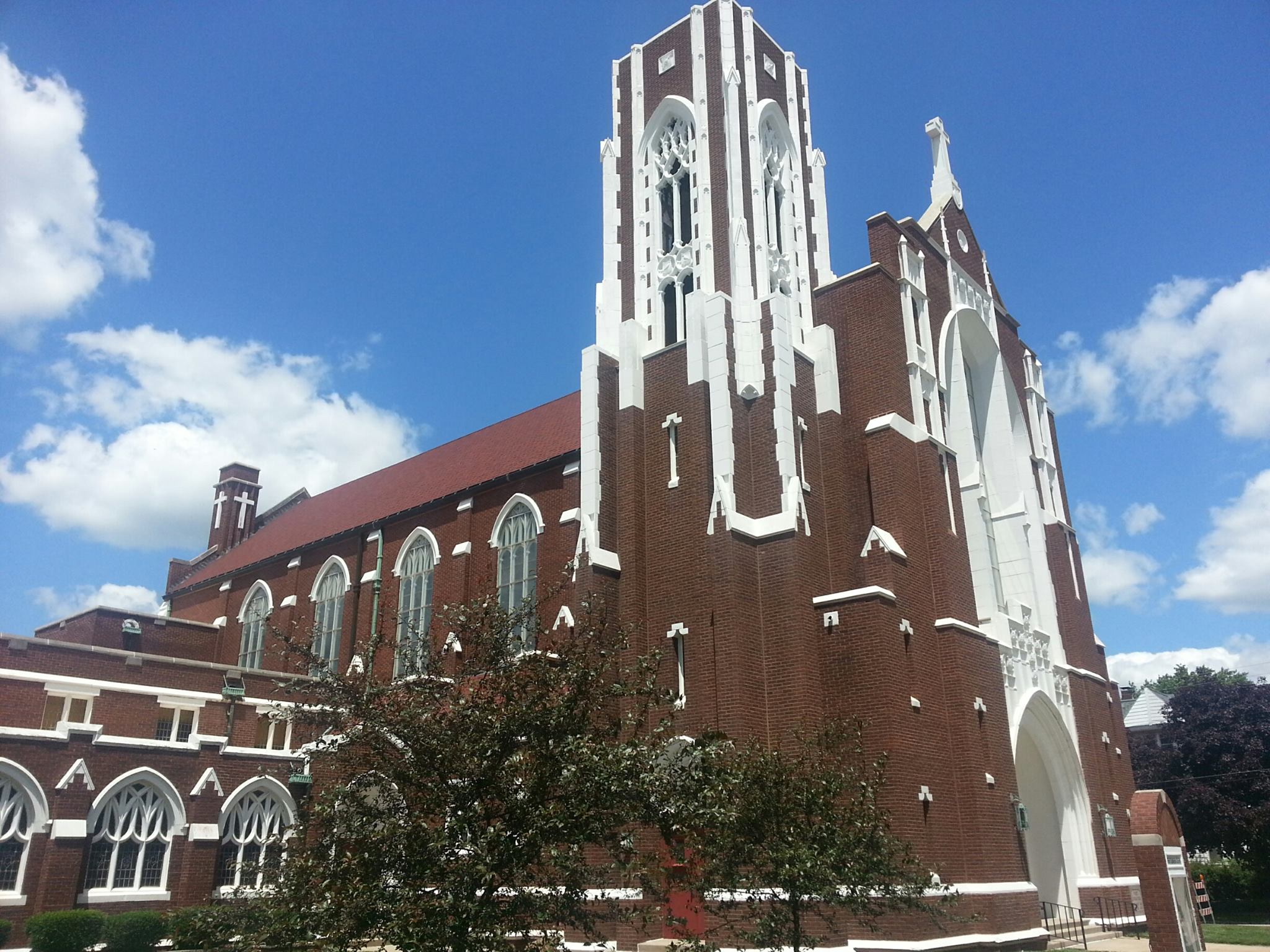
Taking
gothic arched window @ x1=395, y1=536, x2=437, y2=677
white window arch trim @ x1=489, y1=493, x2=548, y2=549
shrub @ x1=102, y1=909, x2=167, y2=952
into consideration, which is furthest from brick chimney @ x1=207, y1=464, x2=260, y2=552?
shrub @ x1=102, y1=909, x2=167, y2=952

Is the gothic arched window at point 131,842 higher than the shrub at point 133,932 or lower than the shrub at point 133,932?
higher

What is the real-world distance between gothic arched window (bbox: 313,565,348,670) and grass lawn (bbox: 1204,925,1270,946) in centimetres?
2715

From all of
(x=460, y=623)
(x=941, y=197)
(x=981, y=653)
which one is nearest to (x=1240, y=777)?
(x=981, y=653)

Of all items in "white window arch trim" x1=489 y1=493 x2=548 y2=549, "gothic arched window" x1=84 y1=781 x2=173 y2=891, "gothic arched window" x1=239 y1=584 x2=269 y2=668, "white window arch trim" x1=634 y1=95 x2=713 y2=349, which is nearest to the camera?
"gothic arched window" x1=84 y1=781 x2=173 y2=891

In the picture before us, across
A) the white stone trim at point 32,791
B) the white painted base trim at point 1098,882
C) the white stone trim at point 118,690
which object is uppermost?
the white stone trim at point 118,690

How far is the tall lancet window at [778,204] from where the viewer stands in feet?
89.5

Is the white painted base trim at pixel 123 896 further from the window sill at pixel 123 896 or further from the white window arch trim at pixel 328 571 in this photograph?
the white window arch trim at pixel 328 571

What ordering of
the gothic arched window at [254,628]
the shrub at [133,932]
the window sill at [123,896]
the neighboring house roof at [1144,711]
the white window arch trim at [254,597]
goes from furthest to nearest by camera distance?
the neighboring house roof at [1144,711] < the white window arch trim at [254,597] < the gothic arched window at [254,628] < the window sill at [123,896] < the shrub at [133,932]

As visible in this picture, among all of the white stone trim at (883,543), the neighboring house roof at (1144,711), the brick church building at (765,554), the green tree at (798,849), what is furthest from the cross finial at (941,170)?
the neighboring house roof at (1144,711)

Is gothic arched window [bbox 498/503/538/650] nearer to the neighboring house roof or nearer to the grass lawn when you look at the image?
the grass lawn

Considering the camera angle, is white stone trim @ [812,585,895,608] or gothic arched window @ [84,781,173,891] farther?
gothic arched window @ [84,781,173,891]

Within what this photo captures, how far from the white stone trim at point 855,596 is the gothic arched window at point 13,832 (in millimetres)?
18414

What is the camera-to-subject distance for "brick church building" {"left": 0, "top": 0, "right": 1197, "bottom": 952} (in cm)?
2175

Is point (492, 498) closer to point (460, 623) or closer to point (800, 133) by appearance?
point (800, 133)
